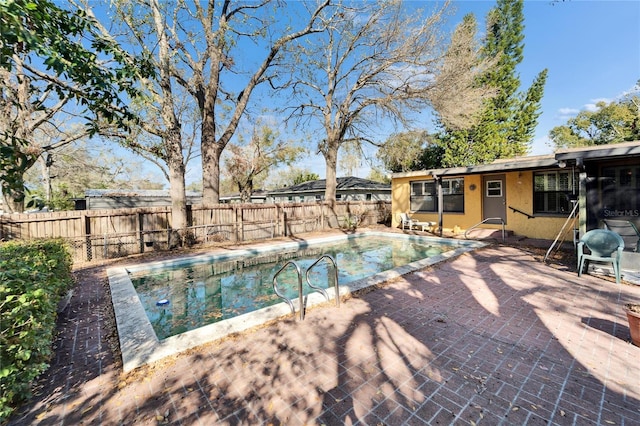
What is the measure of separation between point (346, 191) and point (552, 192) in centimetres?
1284

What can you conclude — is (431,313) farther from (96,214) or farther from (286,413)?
(96,214)

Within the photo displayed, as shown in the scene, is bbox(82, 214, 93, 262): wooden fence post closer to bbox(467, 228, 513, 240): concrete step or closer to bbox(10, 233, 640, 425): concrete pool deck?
bbox(10, 233, 640, 425): concrete pool deck

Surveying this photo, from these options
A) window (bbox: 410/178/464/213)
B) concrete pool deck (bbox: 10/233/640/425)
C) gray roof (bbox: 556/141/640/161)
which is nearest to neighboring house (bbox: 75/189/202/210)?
concrete pool deck (bbox: 10/233/640/425)

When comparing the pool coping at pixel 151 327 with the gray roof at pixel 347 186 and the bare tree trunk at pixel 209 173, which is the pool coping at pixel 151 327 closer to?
the bare tree trunk at pixel 209 173

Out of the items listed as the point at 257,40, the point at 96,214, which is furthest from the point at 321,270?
the point at 257,40

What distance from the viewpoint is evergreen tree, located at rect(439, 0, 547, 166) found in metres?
21.2

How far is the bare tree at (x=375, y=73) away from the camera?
38.7 ft

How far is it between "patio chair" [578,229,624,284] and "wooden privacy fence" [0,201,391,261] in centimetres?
1027

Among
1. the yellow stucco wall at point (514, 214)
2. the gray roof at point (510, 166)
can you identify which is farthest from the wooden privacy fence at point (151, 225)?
the gray roof at point (510, 166)

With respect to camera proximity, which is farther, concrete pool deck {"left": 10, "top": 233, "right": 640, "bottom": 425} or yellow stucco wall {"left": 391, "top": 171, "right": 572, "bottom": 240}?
yellow stucco wall {"left": 391, "top": 171, "right": 572, "bottom": 240}

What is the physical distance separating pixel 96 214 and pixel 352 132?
503 inches

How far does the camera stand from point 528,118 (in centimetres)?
2206

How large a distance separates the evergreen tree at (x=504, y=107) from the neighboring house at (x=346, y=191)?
5716mm

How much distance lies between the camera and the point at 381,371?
8.66 ft
